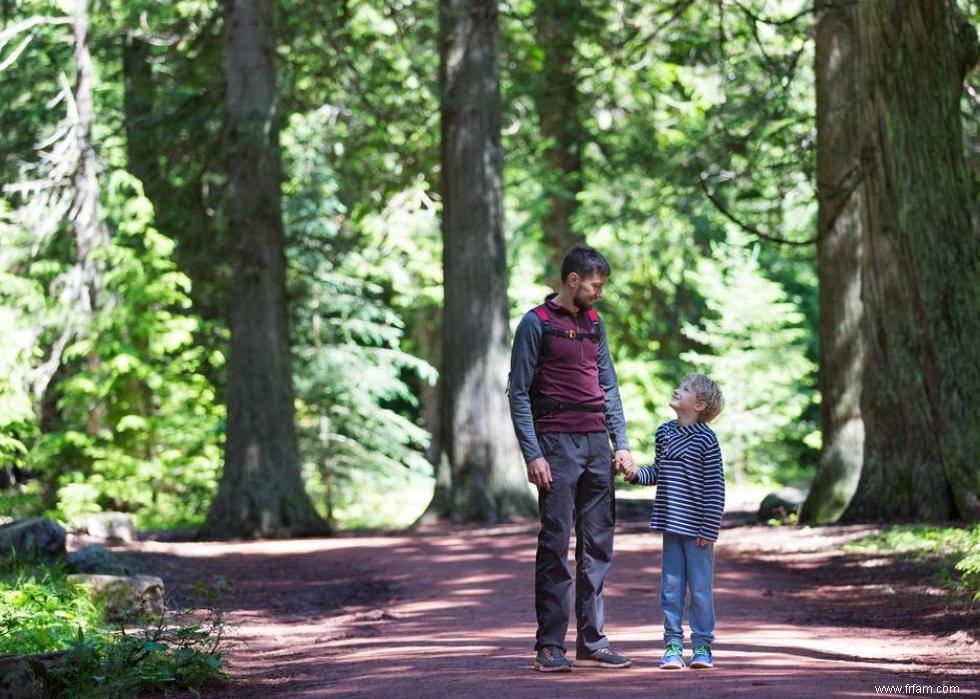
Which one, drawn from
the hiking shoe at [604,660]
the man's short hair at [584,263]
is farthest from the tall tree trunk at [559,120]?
the hiking shoe at [604,660]

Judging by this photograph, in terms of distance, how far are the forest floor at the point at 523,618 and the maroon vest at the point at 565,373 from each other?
1374 mm

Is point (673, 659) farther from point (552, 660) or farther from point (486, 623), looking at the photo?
point (486, 623)

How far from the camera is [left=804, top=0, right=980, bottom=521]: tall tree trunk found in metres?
14.4

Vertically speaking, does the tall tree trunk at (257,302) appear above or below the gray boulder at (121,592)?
above

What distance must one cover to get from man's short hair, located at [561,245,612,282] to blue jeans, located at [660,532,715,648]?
1.51m

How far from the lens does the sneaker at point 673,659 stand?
752 cm

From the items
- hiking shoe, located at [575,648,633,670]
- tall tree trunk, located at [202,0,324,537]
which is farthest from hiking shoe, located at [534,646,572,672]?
tall tree trunk, located at [202,0,324,537]

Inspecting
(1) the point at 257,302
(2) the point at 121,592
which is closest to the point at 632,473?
(2) the point at 121,592

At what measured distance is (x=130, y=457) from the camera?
25.3 m

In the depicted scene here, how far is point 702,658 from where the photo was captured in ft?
24.8

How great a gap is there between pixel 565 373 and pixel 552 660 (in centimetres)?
159

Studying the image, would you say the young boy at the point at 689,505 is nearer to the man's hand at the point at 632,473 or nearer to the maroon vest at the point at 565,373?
the man's hand at the point at 632,473

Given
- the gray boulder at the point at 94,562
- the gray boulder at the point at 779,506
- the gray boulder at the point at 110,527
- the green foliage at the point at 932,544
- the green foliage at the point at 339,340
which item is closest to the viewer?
the green foliage at the point at 932,544

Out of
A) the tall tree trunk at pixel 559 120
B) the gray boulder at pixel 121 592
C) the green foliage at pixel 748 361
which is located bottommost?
the gray boulder at pixel 121 592
